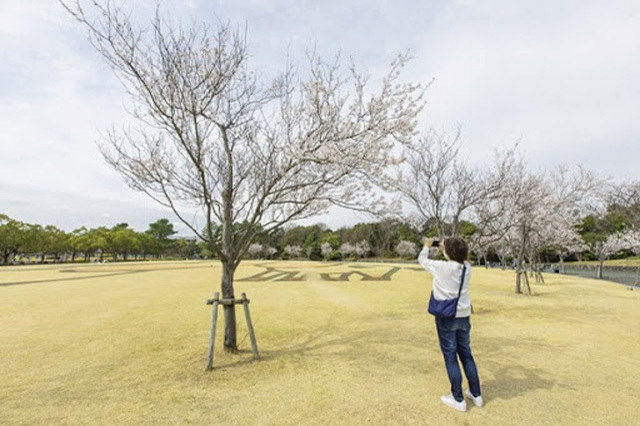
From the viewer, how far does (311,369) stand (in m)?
5.29

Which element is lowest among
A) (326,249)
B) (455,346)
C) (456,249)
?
(455,346)

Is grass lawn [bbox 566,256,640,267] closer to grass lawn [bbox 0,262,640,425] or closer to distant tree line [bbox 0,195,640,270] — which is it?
distant tree line [bbox 0,195,640,270]

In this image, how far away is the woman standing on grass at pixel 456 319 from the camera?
12.3ft

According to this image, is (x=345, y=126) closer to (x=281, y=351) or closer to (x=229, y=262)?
(x=229, y=262)

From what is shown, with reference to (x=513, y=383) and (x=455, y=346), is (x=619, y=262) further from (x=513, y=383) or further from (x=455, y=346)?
(x=455, y=346)

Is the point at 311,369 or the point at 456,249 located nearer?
the point at 456,249

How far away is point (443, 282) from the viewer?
3.80 meters

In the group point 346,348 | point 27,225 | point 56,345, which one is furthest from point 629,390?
point 27,225

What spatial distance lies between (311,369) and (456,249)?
10.4 feet

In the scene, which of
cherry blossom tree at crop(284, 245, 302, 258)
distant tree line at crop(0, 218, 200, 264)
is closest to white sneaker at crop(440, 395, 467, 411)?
distant tree line at crop(0, 218, 200, 264)

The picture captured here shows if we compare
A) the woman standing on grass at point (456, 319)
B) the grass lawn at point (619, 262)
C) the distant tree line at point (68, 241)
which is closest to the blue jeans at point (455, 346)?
the woman standing on grass at point (456, 319)

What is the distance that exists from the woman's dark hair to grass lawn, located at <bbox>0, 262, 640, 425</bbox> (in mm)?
1875

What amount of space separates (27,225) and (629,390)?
59999 mm

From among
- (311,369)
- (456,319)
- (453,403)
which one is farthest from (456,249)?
(311,369)
